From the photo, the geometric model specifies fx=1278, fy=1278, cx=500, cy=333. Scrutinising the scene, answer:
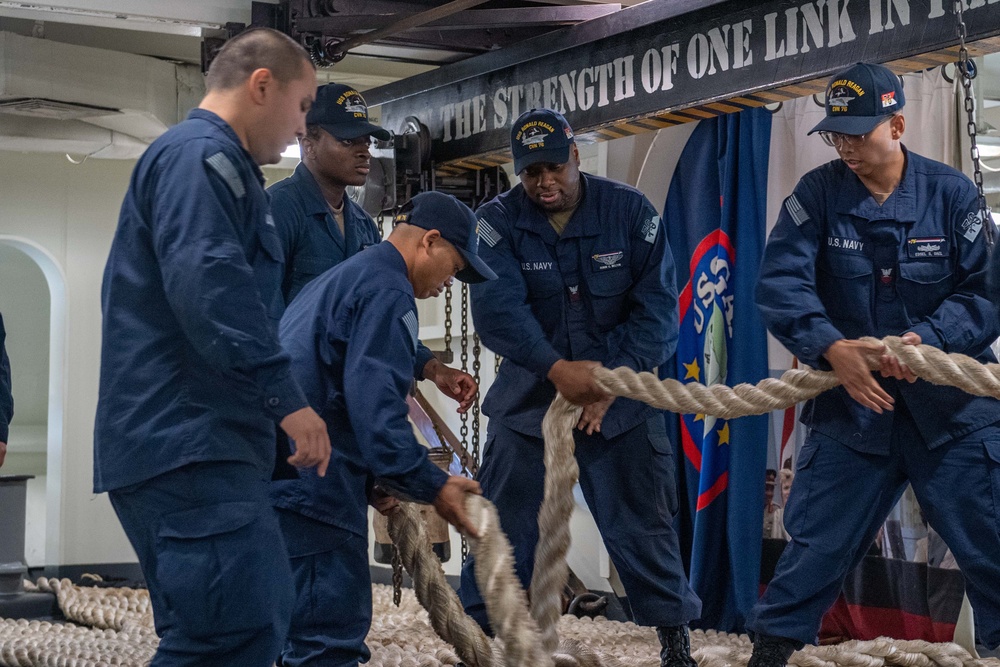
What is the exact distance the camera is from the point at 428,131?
18.9 ft

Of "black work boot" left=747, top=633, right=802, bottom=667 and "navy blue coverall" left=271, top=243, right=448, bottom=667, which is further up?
"navy blue coverall" left=271, top=243, right=448, bottom=667

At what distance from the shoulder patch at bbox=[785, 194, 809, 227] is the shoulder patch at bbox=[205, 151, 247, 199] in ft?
6.43

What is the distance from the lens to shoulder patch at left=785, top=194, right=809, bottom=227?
391 cm

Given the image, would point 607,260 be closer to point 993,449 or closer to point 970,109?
point 970,109

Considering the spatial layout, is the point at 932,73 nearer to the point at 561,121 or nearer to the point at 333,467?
the point at 561,121

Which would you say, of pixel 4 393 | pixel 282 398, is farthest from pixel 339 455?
pixel 4 393

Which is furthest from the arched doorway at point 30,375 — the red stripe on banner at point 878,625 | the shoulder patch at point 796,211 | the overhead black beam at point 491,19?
the shoulder patch at point 796,211

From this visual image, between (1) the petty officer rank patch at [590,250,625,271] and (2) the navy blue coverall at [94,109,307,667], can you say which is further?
(1) the petty officer rank patch at [590,250,625,271]

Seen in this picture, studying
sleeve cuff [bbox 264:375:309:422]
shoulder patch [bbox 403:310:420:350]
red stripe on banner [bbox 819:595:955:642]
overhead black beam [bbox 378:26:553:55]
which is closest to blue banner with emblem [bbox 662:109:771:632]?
red stripe on banner [bbox 819:595:955:642]

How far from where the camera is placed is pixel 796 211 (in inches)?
155

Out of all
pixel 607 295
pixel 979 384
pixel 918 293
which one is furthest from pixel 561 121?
pixel 979 384

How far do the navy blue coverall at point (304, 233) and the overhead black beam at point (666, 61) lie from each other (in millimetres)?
1362

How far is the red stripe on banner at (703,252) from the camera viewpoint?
18.5 ft

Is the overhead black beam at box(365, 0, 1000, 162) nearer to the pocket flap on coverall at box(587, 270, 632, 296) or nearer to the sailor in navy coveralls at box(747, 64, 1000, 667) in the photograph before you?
the sailor in navy coveralls at box(747, 64, 1000, 667)
